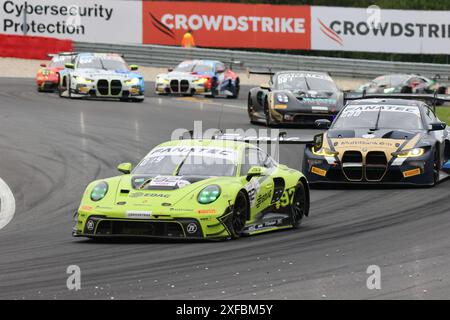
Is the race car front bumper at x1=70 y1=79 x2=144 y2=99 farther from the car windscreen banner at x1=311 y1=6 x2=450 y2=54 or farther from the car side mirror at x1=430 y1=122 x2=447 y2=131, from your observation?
the car windscreen banner at x1=311 y1=6 x2=450 y2=54

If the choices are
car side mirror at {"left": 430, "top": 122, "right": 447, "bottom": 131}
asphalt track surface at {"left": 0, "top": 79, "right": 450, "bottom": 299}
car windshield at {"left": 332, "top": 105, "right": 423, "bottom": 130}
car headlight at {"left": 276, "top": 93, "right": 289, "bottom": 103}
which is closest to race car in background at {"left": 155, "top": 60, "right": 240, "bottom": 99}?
car headlight at {"left": 276, "top": 93, "right": 289, "bottom": 103}

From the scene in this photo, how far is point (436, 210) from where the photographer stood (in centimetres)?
1406

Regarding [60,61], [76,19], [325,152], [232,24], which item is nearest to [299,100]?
[325,152]

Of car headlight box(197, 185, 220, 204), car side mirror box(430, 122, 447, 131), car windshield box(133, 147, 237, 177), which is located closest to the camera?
car headlight box(197, 185, 220, 204)

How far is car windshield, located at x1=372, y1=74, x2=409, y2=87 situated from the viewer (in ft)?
115

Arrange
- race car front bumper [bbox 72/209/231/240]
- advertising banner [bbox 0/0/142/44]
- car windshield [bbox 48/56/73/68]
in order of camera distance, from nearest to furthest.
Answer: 1. race car front bumper [bbox 72/209/231/240]
2. car windshield [bbox 48/56/73/68]
3. advertising banner [bbox 0/0/142/44]

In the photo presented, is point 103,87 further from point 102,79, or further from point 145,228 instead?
point 145,228

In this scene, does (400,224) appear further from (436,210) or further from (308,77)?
(308,77)

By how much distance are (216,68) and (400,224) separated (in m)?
20.4

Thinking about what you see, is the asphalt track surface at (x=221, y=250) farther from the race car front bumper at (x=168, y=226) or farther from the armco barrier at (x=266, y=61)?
the armco barrier at (x=266, y=61)

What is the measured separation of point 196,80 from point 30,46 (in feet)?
28.9

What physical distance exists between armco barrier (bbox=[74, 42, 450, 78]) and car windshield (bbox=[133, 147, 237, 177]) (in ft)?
88.2

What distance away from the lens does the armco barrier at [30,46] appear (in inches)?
1528

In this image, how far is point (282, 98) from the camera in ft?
81.8
